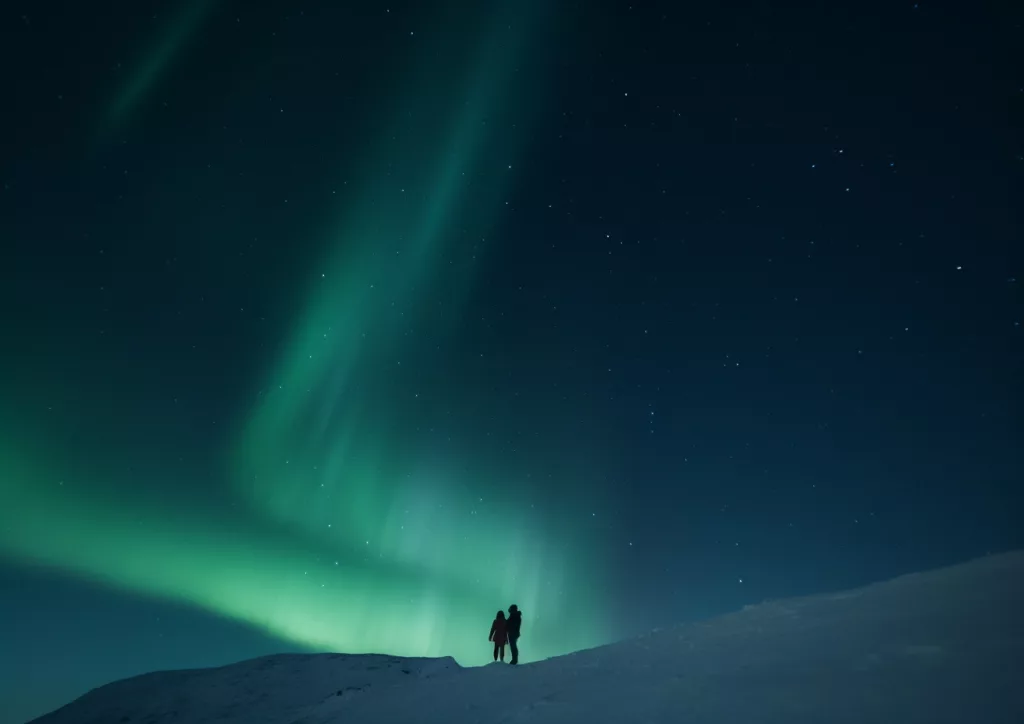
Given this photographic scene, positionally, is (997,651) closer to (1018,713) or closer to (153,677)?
(1018,713)

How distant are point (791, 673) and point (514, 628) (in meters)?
9.27

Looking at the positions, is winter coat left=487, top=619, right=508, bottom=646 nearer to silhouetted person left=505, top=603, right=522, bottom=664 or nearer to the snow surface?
silhouetted person left=505, top=603, right=522, bottom=664

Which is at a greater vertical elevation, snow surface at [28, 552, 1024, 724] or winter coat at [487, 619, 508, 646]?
winter coat at [487, 619, 508, 646]

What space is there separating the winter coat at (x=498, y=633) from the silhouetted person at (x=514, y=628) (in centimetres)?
30

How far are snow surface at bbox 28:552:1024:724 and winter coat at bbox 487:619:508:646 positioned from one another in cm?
379

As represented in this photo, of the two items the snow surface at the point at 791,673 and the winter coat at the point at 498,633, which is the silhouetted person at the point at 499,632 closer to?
the winter coat at the point at 498,633

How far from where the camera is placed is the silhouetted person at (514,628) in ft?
44.4

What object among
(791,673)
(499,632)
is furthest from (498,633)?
(791,673)

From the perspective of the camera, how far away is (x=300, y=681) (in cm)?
1372

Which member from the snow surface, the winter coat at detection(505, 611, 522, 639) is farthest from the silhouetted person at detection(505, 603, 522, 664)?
the snow surface

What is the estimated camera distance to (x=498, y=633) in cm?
1399

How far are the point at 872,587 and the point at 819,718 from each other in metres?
4.38

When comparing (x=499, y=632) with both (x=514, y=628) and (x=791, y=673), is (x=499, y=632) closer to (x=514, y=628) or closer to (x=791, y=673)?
(x=514, y=628)

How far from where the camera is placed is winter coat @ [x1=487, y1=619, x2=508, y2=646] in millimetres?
13992
